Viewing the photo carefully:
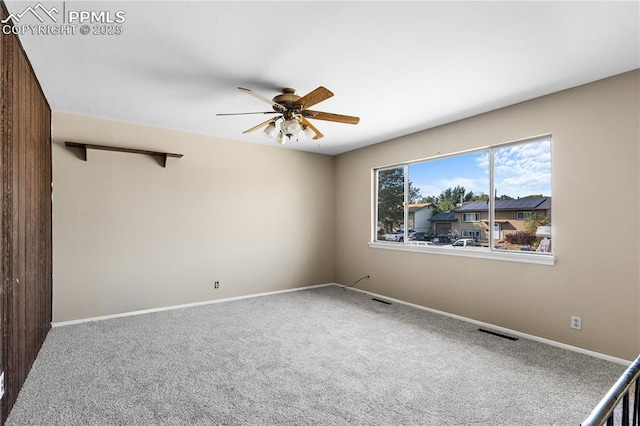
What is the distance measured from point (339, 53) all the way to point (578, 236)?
273cm

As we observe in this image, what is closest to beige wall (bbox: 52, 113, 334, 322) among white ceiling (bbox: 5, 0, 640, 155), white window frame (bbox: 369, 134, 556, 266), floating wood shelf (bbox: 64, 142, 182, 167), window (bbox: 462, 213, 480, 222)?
floating wood shelf (bbox: 64, 142, 182, 167)

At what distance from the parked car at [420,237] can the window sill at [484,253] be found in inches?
6.4

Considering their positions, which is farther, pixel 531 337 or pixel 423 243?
pixel 423 243

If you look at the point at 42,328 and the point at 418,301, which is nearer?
the point at 42,328

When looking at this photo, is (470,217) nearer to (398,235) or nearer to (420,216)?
(420,216)

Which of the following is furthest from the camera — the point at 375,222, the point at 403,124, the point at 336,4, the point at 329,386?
the point at 375,222

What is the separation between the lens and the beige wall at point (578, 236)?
2717 millimetres

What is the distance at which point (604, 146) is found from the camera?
2.85m

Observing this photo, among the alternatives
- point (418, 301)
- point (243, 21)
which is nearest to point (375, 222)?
point (418, 301)

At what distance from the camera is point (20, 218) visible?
92.0 inches

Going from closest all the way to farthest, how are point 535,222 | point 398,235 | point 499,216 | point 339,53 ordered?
point 339,53, point 535,222, point 499,216, point 398,235

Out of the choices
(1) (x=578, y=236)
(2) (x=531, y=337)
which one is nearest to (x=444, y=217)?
(1) (x=578, y=236)

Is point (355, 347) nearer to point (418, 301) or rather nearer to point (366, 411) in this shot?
point (366, 411)

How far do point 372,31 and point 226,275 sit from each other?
390cm
